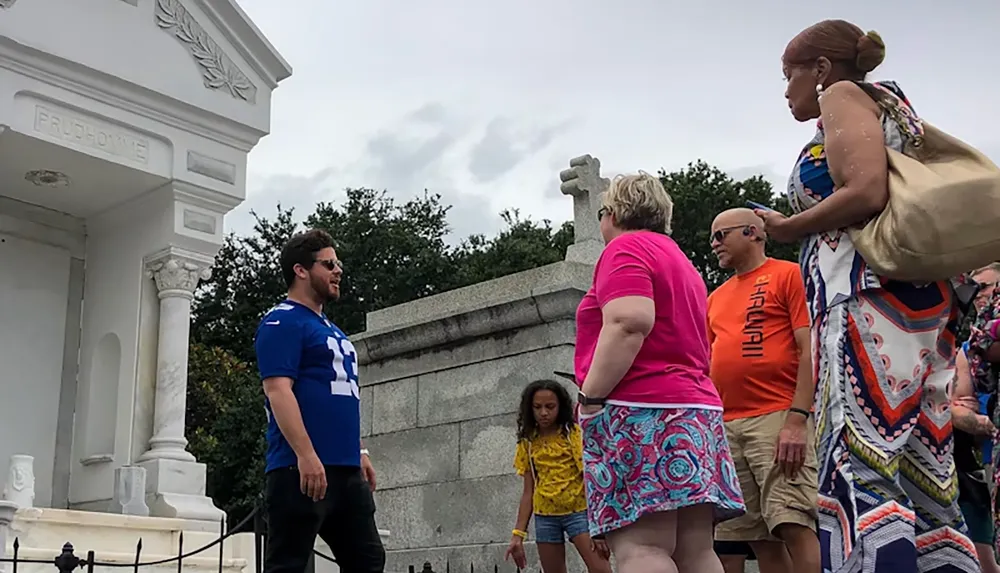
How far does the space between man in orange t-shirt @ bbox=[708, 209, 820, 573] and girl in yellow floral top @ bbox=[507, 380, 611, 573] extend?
1354 millimetres

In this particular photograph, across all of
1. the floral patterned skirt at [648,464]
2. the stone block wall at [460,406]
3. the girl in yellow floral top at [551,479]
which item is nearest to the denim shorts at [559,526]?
the girl in yellow floral top at [551,479]

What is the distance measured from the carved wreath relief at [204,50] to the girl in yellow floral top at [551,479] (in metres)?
7.01

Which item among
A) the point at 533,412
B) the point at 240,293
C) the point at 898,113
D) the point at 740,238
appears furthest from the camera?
the point at 240,293

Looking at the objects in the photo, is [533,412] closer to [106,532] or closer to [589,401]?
[589,401]

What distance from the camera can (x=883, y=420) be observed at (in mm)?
3008

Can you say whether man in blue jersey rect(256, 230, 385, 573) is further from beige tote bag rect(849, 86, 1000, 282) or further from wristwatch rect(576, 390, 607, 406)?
beige tote bag rect(849, 86, 1000, 282)

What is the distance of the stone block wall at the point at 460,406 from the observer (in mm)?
7582

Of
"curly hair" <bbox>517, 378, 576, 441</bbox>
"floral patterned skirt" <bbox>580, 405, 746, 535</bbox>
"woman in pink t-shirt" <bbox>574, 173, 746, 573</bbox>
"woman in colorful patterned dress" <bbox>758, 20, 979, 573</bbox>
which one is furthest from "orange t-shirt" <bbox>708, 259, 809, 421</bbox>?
"curly hair" <bbox>517, 378, 576, 441</bbox>

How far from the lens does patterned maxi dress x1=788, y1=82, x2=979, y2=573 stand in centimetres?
294

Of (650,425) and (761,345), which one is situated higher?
(761,345)

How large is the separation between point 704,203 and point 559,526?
30.9 m

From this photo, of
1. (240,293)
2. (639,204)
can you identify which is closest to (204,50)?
(639,204)

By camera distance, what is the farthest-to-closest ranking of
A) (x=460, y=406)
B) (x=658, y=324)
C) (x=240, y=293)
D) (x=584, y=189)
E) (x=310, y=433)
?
(x=240, y=293) < (x=584, y=189) < (x=460, y=406) < (x=310, y=433) < (x=658, y=324)

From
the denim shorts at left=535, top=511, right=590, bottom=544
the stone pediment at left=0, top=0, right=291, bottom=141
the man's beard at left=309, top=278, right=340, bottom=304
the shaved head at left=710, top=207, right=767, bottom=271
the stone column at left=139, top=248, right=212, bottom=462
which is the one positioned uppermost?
the stone pediment at left=0, top=0, right=291, bottom=141
